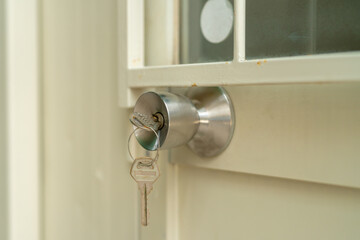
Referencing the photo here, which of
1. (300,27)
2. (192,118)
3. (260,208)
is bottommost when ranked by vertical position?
(260,208)

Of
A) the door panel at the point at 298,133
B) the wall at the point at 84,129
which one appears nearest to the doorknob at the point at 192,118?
the door panel at the point at 298,133

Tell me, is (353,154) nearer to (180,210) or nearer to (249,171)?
(249,171)

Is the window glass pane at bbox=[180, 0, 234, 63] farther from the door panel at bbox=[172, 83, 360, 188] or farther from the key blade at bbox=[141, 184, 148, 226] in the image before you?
the key blade at bbox=[141, 184, 148, 226]

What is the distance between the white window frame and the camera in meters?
0.32

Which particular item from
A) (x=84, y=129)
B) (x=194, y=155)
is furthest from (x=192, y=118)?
(x=84, y=129)

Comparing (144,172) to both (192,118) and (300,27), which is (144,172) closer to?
(192,118)

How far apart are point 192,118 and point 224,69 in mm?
78

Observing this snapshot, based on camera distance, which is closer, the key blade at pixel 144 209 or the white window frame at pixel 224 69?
the white window frame at pixel 224 69

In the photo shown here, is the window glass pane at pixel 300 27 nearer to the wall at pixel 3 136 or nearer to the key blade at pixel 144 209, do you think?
the key blade at pixel 144 209

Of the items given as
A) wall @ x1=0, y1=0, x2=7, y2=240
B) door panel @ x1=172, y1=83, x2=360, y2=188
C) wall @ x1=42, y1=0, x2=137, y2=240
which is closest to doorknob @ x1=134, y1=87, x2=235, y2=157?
door panel @ x1=172, y1=83, x2=360, y2=188

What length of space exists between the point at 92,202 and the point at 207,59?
35cm

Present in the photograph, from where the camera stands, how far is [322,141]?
388mm

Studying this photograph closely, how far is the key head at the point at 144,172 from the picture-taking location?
0.44 metres

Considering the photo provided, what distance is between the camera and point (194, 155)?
0.50 meters
